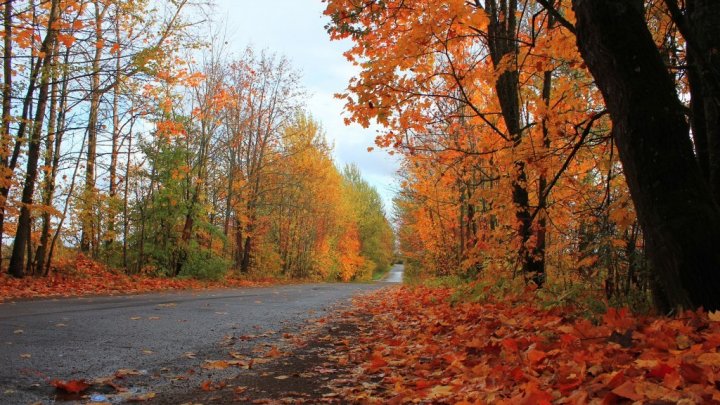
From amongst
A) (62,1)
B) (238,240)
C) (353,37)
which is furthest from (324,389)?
(238,240)

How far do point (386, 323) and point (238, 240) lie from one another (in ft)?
70.7

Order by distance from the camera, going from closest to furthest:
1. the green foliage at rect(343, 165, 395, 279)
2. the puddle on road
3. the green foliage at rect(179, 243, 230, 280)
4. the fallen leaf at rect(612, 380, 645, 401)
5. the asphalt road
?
the fallen leaf at rect(612, 380, 645, 401) → the puddle on road → the asphalt road → the green foliage at rect(179, 243, 230, 280) → the green foliage at rect(343, 165, 395, 279)

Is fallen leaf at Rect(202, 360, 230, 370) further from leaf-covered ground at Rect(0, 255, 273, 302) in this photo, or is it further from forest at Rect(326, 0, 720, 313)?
leaf-covered ground at Rect(0, 255, 273, 302)

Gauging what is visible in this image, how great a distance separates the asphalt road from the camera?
405 centimetres

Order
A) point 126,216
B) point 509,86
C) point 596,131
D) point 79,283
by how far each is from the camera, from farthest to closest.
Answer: point 126,216 < point 79,283 < point 509,86 < point 596,131

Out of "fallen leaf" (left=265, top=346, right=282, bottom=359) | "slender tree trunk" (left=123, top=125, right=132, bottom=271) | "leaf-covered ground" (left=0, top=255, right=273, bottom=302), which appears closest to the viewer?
"fallen leaf" (left=265, top=346, right=282, bottom=359)

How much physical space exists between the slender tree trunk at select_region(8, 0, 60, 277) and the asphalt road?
17.2 feet

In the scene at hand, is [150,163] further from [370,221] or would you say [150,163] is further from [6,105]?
[370,221]

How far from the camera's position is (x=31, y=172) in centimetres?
1388

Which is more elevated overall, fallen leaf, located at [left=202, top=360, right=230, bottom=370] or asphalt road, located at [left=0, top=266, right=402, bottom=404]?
asphalt road, located at [left=0, top=266, right=402, bottom=404]

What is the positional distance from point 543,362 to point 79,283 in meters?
13.3

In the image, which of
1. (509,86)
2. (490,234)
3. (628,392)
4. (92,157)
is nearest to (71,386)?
(628,392)

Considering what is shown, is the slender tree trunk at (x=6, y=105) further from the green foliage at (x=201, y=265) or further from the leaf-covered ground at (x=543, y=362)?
the leaf-covered ground at (x=543, y=362)

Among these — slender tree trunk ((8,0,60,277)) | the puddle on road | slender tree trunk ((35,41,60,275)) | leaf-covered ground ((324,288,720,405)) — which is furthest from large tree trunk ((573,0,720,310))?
slender tree trunk ((35,41,60,275))
